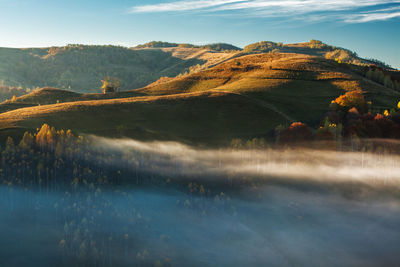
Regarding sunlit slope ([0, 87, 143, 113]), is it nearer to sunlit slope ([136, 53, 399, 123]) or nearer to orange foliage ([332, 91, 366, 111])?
sunlit slope ([136, 53, 399, 123])

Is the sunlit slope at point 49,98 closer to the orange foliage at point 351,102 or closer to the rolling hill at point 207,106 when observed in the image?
the rolling hill at point 207,106

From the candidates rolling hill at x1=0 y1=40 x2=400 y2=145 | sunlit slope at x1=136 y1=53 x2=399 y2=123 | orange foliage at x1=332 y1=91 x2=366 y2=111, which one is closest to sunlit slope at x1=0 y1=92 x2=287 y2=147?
rolling hill at x1=0 y1=40 x2=400 y2=145

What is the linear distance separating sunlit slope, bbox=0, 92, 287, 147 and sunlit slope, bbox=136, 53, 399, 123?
1567cm

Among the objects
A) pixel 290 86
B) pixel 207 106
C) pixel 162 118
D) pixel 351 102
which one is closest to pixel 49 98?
pixel 162 118

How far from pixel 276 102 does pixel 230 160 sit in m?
41.8

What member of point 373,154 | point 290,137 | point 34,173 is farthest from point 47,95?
point 373,154

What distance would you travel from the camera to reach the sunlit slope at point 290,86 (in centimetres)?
14300

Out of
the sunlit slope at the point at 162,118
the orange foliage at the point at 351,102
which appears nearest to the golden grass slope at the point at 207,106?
the sunlit slope at the point at 162,118

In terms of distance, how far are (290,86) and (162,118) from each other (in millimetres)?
76100

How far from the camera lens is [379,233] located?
120750mm

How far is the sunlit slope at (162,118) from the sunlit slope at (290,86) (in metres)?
15.7

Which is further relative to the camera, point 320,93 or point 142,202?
point 320,93

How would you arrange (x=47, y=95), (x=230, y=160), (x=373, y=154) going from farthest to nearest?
(x=47, y=95)
(x=373, y=154)
(x=230, y=160)

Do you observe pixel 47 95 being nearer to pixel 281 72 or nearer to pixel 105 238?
pixel 105 238
